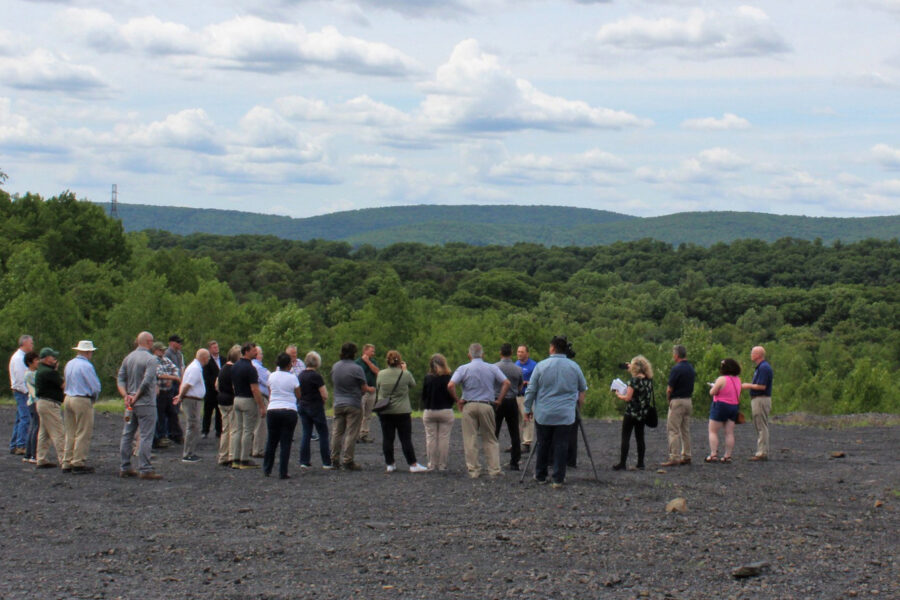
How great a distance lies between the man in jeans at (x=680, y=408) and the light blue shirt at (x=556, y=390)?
9.28 ft

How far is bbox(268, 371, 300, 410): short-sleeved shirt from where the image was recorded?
14.0 m

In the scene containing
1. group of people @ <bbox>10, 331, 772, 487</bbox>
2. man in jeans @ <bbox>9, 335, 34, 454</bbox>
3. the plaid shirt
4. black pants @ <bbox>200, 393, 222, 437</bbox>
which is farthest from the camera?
black pants @ <bbox>200, 393, 222, 437</bbox>

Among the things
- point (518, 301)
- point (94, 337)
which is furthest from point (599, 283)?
point (94, 337)

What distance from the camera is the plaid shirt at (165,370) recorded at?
16.8 m

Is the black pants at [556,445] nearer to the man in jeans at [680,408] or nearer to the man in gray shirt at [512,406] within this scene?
the man in gray shirt at [512,406]

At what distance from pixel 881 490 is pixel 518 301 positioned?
107 m

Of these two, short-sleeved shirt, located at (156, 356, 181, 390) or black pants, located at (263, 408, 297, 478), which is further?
short-sleeved shirt, located at (156, 356, 181, 390)

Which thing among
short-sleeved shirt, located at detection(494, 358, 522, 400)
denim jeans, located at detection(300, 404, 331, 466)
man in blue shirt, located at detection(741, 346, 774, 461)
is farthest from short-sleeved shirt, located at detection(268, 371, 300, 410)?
man in blue shirt, located at detection(741, 346, 774, 461)

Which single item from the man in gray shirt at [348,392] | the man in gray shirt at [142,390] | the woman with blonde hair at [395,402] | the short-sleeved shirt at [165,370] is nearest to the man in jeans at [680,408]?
the woman with blonde hair at [395,402]

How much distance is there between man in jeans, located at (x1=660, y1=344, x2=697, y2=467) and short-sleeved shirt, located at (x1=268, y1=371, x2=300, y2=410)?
18.4ft

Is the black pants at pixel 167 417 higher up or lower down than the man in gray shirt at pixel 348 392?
lower down

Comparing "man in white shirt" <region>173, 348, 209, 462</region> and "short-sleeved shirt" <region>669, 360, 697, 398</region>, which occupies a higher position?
"short-sleeved shirt" <region>669, 360, 697, 398</region>

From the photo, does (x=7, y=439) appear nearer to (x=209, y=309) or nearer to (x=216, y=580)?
(x=216, y=580)

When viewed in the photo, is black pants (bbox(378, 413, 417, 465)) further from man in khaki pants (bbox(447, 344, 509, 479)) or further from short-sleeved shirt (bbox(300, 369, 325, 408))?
short-sleeved shirt (bbox(300, 369, 325, 408))
